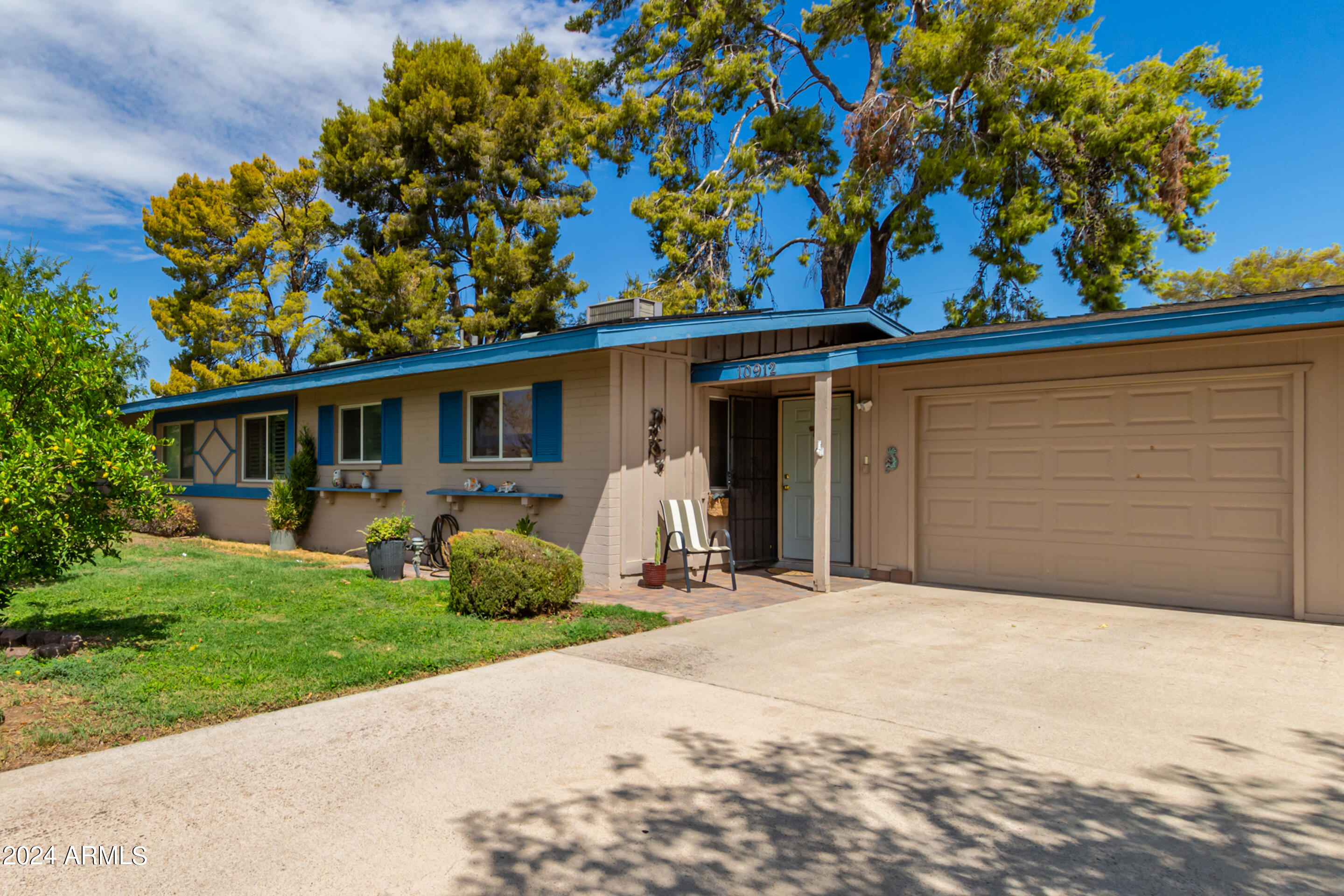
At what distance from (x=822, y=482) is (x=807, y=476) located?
183 centimetres

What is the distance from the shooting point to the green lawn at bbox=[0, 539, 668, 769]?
385 centimetres

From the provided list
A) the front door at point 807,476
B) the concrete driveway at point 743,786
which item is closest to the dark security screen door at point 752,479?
the front door at point 807,476

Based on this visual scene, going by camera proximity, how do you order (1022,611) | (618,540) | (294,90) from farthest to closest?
(294,90)
(618,540)
(1022,611)

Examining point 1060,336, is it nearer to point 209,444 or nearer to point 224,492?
point 224,492

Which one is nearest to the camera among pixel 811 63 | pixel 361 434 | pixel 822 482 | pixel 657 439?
pixel 822 482

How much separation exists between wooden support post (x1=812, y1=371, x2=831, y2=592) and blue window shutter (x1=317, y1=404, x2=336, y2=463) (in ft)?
25.5

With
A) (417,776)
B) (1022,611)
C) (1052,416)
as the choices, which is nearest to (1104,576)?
(1022,611)

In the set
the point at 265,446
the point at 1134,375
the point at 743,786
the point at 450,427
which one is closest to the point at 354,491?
the point at 450,427

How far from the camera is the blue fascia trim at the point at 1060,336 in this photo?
5777 mm

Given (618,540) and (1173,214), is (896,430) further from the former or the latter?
(1173,214)

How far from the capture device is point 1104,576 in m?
7.25

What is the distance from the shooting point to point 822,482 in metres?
7.69

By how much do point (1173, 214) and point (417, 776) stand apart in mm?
15810

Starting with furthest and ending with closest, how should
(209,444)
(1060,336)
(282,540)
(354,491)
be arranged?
(209,444)
(282,540)
(354,491)
(1060,336)
